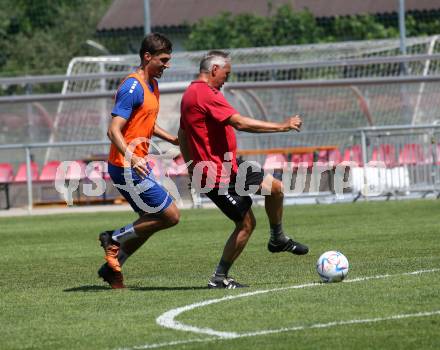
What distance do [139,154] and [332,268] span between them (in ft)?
6.11

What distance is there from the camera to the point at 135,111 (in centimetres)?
984

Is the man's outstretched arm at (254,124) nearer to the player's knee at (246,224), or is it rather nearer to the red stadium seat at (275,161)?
the player's knee at (246,224)

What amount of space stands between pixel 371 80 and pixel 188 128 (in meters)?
14.9

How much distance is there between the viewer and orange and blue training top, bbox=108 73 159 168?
976cm

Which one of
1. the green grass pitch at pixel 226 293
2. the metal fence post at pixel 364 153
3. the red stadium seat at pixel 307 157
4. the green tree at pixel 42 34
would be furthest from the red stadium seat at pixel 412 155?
the green tree at pixel 42 34

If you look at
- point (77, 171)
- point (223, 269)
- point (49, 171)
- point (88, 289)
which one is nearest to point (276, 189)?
point (223, 269)

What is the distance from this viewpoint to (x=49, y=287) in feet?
34.5

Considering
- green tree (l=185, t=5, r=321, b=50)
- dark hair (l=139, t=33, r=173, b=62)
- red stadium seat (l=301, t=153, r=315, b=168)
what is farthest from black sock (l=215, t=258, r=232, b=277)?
green tree (l=185, t=5, r=321, b=50)

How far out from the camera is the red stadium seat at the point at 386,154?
876 inches

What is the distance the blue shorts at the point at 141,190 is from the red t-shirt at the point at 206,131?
422 millimetres

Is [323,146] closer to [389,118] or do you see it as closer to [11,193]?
[389,118]

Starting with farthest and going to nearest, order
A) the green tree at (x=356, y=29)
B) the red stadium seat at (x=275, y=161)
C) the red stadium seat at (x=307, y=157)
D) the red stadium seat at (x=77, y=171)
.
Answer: the green tree at (x=356, y=29), the red stadium seat at (x=77, y=171), the red stadium seat at (x=307, y=157), the red stadium seat at (x=275, y=161)

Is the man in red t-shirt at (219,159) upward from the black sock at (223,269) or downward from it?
upward

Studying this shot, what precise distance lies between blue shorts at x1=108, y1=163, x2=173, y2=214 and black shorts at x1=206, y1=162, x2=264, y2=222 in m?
0.47
